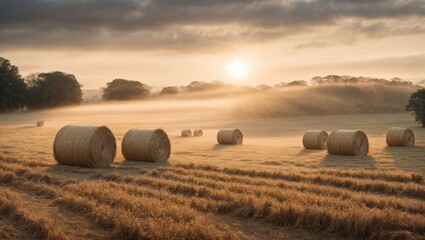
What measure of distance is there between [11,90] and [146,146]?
61779mm

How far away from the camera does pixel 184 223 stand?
9.89m

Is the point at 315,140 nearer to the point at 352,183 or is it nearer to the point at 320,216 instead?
the point at 352,183

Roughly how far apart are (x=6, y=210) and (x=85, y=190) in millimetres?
2254

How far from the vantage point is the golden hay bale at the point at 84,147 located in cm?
1941

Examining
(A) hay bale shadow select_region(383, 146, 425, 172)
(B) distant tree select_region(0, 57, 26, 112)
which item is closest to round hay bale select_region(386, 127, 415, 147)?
(A) hay bale shadow select_region(383, 146, 425, 172)

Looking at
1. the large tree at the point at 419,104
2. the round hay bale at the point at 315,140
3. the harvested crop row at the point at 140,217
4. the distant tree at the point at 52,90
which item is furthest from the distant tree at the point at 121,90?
the harvested crop row at the point at 140,217

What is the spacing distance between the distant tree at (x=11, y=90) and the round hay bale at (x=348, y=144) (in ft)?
206

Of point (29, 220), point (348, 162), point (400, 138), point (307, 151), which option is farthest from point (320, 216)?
point (400, 138)

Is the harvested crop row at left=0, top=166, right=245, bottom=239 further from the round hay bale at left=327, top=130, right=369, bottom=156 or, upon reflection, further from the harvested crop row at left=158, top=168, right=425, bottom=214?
the round hay bale at left=327, top=130, right=369, bottom=156

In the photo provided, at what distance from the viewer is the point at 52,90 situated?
82.2 metres

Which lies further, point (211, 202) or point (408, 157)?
point (408, 157)

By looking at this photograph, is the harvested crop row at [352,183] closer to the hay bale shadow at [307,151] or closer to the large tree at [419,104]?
the hay bale shadow at [307,151]

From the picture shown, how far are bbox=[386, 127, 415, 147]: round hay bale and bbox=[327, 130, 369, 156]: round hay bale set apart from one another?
423 cm

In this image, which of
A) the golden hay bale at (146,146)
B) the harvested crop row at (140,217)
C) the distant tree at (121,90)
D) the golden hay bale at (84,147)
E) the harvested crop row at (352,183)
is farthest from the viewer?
the distant tree at (121,90)
